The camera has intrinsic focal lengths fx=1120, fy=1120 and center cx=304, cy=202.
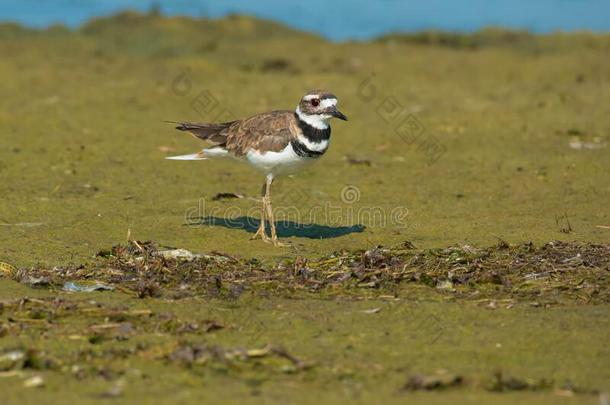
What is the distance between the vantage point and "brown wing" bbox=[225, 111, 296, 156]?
29.3 feet

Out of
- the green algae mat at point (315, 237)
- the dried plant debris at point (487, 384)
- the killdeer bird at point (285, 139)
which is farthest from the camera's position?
the killdeer bird at point (285, 139)

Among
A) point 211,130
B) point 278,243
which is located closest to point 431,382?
point 278,243

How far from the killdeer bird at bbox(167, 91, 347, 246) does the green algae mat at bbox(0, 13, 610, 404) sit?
0.57 metres

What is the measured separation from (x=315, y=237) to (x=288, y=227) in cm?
46

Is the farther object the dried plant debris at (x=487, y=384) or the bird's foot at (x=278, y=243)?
the bird's foot at (x=278, y=243)

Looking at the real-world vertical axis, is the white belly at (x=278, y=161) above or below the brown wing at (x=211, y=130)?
below

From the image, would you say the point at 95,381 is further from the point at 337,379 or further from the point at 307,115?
the point at 307,115

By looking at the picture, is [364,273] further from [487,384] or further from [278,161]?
[487,384]

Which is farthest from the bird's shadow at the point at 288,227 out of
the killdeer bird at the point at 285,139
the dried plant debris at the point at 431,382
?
the dried plant debris at the point at 431,382

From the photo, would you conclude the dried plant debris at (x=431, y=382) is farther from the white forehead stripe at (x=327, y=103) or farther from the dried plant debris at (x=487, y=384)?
the white forehead stripe at (x=327, y=103)

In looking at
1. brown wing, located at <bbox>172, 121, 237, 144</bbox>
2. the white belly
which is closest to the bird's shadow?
the white belly

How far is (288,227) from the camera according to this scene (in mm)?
9578

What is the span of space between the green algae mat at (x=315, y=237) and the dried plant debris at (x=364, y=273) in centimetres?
2

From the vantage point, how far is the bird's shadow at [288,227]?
30.4ft
